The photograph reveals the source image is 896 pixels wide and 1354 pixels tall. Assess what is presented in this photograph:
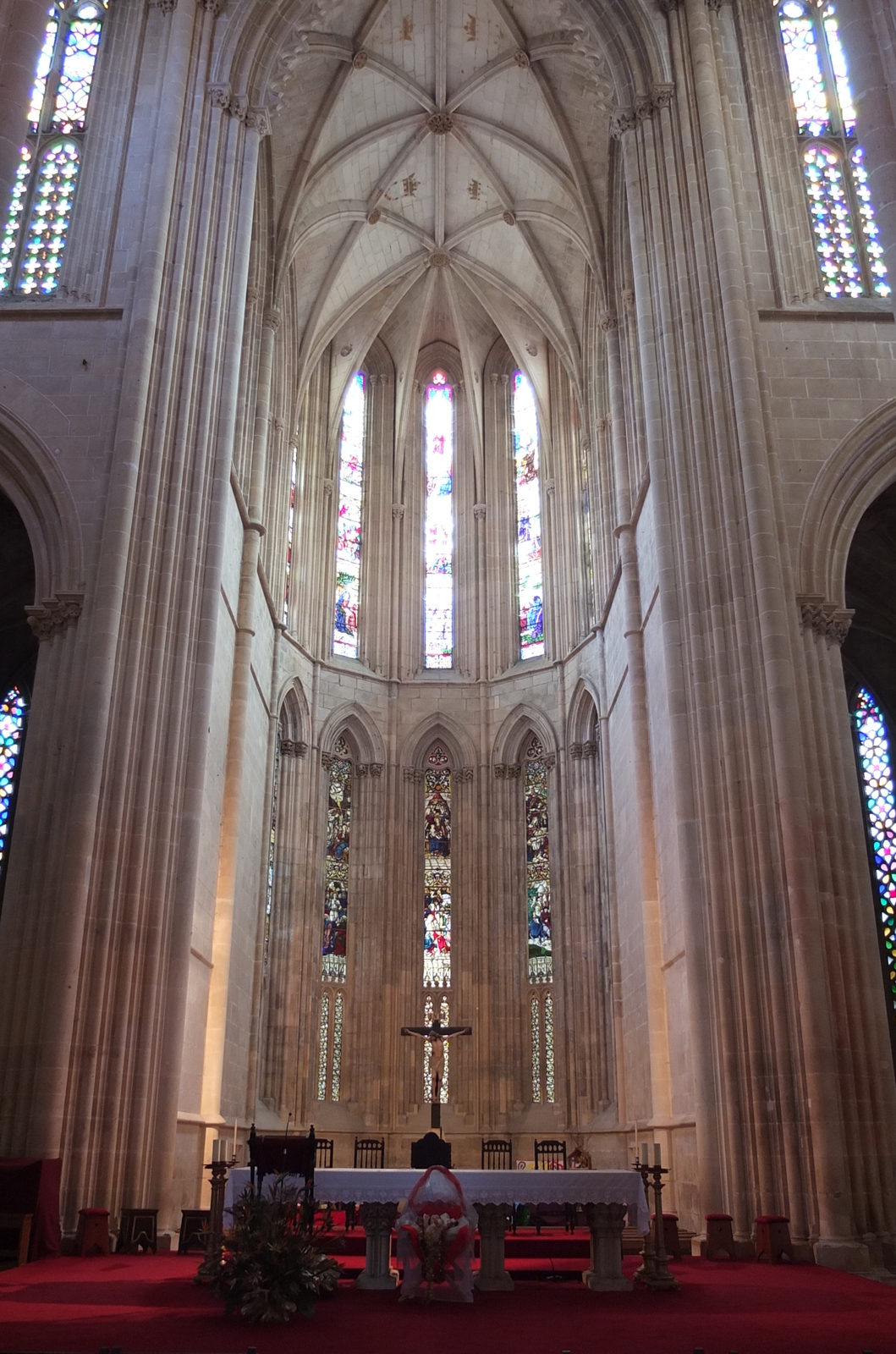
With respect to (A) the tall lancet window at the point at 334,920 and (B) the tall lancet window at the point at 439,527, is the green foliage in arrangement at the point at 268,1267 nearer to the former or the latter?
(A) the tall lancet window at the point at 334,920

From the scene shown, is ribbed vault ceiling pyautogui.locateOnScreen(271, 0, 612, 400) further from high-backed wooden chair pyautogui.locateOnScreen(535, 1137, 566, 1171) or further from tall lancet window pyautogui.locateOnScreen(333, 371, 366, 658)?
high-backed wooden chair pyautogui.locateOnScreen(535, 1137, 566, 1171)

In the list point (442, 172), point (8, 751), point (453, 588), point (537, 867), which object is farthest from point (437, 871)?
point (442, 172)

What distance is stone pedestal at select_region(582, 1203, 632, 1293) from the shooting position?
9836mm

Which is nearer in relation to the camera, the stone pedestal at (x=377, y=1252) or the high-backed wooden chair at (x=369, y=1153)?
the stone pedestal at (x=377, y=1252)

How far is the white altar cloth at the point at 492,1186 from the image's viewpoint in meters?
9.69

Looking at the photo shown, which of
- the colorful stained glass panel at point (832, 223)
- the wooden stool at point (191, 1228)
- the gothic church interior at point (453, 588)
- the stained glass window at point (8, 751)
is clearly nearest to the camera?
the wooden stool at point (191, 1228)

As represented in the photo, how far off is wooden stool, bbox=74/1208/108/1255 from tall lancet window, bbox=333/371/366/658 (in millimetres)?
15327

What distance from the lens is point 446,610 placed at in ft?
90.1

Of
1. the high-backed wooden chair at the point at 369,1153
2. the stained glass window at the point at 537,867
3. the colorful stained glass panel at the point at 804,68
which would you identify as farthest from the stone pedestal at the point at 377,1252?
the colorful stained glass panel at the point at 804,68

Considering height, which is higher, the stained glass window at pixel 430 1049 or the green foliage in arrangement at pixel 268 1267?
the stained glass window at pixel 430 1049

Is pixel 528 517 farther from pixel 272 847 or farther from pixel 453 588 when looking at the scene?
pixel 272 847

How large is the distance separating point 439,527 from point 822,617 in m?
14.3

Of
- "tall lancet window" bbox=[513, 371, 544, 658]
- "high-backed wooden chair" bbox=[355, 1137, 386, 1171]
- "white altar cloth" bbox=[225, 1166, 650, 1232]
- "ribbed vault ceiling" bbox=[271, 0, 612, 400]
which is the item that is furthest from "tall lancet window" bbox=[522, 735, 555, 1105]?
"white altar cloth" bbox=[225, 1166, 650, 1232]

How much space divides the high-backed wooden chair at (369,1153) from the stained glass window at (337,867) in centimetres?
317
